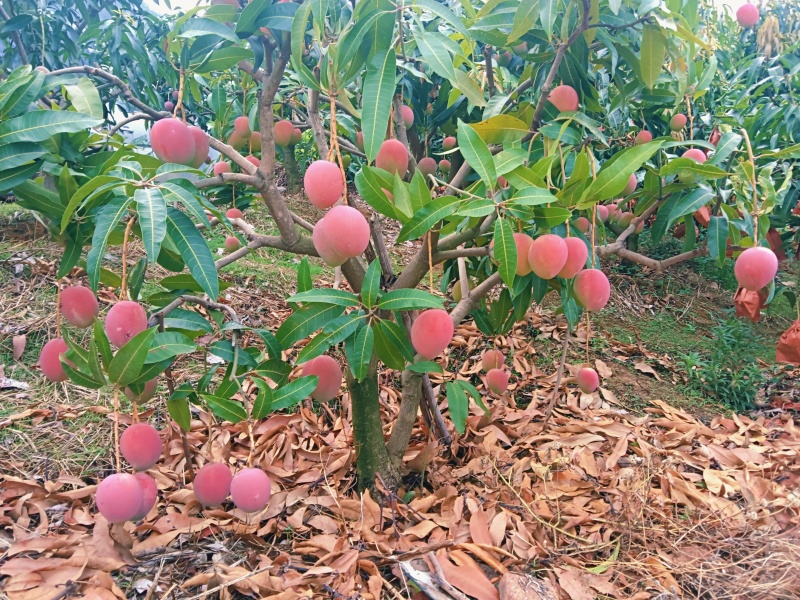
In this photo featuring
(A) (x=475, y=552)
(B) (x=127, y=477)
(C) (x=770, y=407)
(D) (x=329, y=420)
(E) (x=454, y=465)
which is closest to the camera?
(B) (x=127, y=477)

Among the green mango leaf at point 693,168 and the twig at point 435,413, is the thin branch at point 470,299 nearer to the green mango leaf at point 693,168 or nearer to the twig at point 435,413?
the twig at point 435,413

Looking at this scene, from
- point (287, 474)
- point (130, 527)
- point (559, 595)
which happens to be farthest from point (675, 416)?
point (130, 527)

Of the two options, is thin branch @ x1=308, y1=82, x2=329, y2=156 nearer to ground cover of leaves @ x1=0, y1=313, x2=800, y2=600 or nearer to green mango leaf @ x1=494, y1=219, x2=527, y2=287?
green mango leaf @ x1=494, y1=219, x2=527, y2=287

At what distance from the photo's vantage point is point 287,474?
1524mm

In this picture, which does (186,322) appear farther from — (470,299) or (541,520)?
(541,520)

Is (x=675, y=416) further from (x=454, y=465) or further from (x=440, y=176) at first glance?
(x=440, y=176)

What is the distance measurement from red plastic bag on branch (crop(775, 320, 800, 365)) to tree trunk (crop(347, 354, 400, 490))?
1.52 metres

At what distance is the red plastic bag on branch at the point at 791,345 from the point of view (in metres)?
2.00

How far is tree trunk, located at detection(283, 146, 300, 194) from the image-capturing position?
12.3 ft

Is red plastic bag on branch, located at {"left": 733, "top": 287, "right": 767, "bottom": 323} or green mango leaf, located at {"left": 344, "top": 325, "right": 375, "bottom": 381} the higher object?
green mango leaf, located at {"left": 344, "top": 325, "right": 375, "bottom": 381}

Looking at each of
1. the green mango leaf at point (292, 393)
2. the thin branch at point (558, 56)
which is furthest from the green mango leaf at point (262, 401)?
the thin branch at point (558, 56)

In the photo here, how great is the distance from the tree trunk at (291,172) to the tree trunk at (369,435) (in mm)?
2621

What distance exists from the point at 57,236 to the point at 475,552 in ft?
3.26

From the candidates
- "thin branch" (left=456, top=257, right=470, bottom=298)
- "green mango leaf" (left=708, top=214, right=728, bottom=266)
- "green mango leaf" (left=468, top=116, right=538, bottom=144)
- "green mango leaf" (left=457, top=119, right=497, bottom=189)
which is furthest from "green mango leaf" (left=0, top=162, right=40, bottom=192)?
"green mango leaf" (left=708, top=214, right=728, bottom=266)
